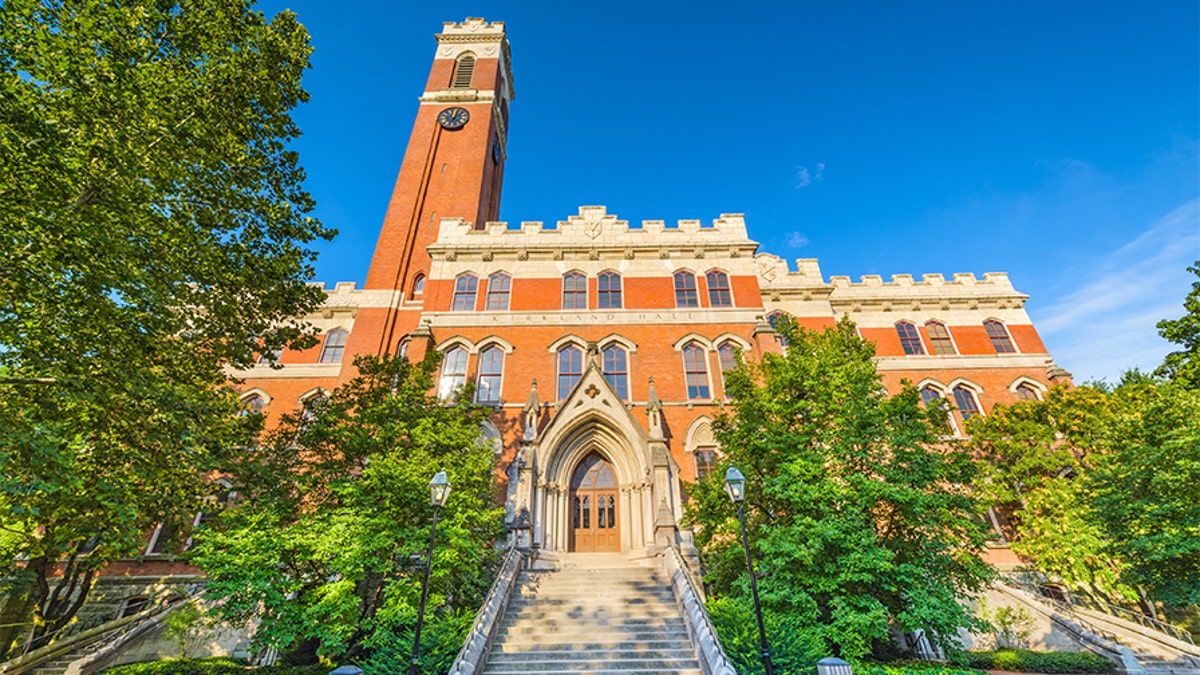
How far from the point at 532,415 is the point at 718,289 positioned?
10237mm

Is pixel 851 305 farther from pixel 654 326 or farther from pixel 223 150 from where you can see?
pixel 223 150

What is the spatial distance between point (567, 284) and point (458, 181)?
409 inches

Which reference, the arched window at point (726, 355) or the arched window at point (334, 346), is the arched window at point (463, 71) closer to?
the arched window at point (334, 346)

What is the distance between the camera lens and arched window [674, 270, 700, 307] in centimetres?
2120

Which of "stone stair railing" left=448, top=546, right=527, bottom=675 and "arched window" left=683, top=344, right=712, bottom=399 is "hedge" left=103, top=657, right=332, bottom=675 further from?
"arched window" left=683, top=344, right=712, bottom=399

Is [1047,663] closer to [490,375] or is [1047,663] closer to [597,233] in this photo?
[490,375]

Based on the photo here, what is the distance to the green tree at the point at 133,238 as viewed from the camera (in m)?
7.20

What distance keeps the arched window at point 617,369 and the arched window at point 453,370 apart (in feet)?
19.2

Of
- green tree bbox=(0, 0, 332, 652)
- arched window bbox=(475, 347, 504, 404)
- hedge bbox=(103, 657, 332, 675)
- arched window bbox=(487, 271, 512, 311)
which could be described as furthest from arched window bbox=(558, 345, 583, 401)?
hedge bbox=(103, 657, 332, 675)

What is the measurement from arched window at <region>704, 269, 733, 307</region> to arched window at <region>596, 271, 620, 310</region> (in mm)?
4068

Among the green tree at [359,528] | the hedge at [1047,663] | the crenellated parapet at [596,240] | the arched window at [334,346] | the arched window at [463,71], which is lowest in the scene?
the hedge at [1047,663]

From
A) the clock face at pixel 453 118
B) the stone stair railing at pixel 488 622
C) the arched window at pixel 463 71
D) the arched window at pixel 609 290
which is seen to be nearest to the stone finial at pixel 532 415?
the stone stair railing at pixel 488 622

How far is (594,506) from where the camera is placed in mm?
16969

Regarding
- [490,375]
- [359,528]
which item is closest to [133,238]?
[359,528]
